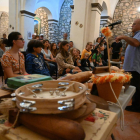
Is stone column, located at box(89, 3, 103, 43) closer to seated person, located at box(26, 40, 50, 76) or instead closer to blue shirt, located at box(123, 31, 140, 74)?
blue shirt, located at box(123, 31, 140, 74)

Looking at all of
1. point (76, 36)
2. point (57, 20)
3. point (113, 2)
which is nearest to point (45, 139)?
point (76, 36)

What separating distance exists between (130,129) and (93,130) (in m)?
1.58

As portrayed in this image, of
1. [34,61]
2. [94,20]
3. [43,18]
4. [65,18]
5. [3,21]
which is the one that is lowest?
[34,61]

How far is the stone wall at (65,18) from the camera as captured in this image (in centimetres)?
963

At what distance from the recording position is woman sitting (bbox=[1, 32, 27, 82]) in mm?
1739

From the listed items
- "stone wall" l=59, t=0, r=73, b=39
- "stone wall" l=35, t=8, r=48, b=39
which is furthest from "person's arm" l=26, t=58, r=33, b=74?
"stone wall" l=35, t=8, r=48, b=39

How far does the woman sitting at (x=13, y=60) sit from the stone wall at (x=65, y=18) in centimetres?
829

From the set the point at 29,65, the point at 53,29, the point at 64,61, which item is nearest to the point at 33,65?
the point at 29,65

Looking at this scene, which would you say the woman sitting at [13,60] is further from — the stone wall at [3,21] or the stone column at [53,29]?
the stone wall at [3,21]


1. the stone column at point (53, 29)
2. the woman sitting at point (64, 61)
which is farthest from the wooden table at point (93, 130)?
the stone column at point (53, 29)

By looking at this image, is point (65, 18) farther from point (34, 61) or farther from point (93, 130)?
point (93, 130)

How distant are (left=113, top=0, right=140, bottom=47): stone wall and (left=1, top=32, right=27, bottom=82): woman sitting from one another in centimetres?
803

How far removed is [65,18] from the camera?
9.83m

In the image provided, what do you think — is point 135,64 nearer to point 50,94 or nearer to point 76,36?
point 50,94
